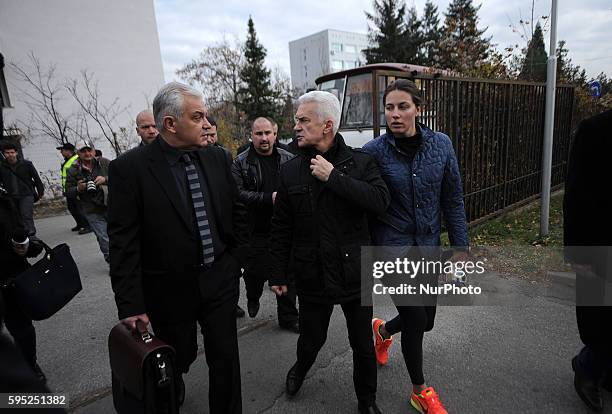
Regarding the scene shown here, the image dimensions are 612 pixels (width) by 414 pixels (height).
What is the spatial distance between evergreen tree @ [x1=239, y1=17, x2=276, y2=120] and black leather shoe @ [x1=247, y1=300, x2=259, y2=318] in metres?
25.7

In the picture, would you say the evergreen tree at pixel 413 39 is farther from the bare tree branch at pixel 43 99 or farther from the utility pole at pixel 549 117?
the utility pole at pixel 549 117

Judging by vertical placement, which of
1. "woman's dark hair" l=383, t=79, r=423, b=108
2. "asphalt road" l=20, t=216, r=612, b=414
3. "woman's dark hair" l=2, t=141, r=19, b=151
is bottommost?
"asphalt road" l=20, t=216, r=612, b=414

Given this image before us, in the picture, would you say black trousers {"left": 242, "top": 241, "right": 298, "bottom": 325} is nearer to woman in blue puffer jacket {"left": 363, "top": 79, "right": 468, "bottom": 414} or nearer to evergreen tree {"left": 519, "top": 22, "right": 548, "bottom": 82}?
woman in blue puffer jacket {"left": 363, "top": 79, "right": 468, "bottom": 414}

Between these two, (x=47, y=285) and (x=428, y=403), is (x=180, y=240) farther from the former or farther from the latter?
(x=428, y=403)

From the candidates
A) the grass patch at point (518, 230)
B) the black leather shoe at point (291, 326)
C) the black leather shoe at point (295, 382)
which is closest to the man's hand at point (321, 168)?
the black leather shoe at point (295, 382)

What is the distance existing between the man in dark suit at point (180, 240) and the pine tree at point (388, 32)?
93.7 feet

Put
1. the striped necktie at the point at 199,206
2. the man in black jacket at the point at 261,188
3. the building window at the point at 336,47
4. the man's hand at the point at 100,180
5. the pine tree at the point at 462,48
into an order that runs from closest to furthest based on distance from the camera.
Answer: the striped necktie at the point at 199,206, the man in black jacket at the point at 261,188, the man's hand at the point at 100,180, the pine tree at the point at 462,48, the building window at the point at 336,47

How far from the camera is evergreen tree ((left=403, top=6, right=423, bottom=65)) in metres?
28.0

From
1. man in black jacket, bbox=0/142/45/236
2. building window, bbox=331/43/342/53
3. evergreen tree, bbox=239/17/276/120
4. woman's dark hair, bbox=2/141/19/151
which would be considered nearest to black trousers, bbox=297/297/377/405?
man in black jacket, bbox=0/142/45/236

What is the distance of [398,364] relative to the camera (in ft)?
9.58

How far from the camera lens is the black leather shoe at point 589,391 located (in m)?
2.31

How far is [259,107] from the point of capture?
1146 inches

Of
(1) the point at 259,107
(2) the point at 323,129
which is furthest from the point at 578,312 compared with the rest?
(1) the point at 259,107

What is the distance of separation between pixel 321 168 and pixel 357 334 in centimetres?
103
